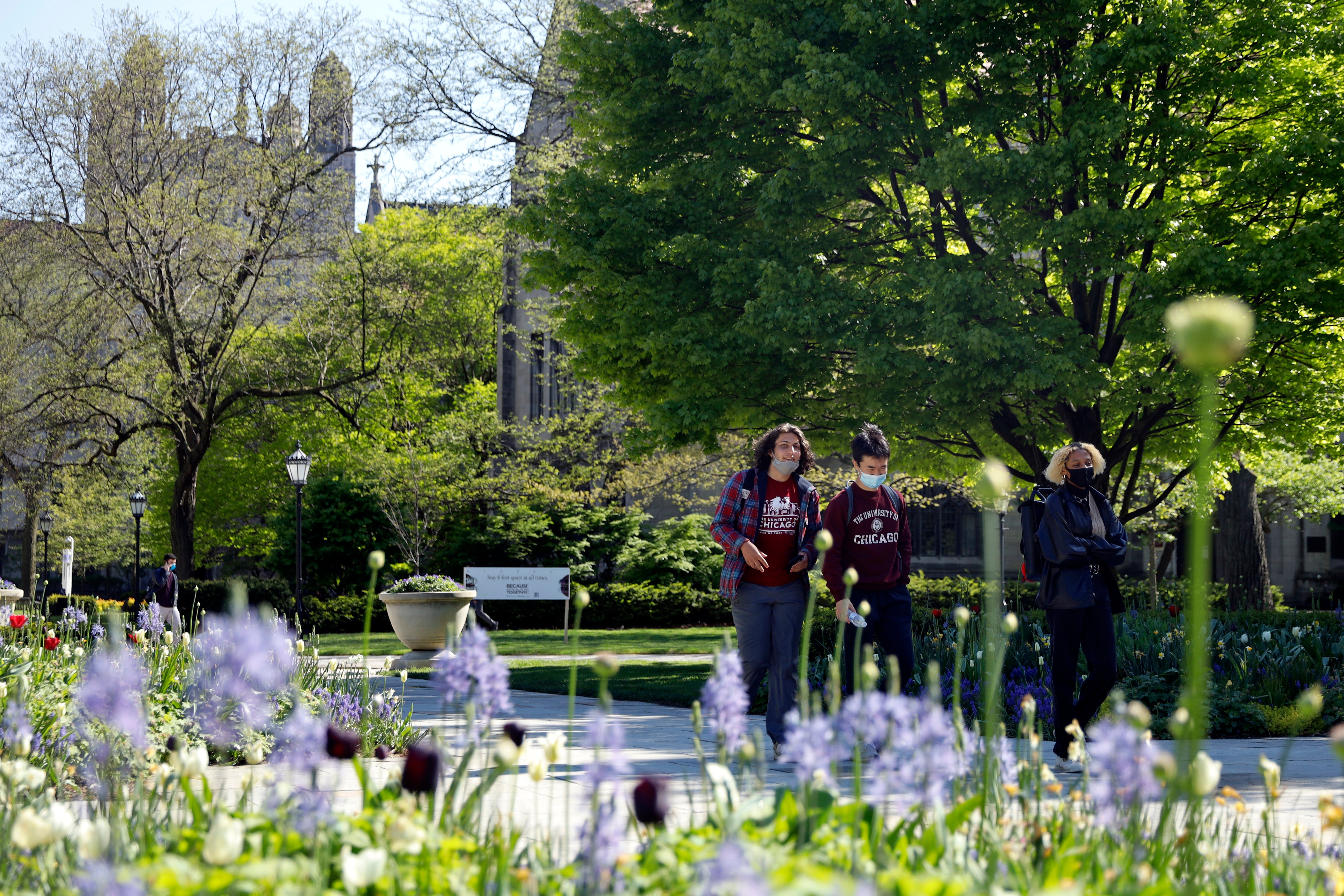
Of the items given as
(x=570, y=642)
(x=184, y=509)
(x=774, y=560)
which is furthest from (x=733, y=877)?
(x=184, y=509)

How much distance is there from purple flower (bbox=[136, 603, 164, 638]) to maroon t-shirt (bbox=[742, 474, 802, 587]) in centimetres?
446

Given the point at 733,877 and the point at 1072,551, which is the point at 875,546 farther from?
the point at 733,877

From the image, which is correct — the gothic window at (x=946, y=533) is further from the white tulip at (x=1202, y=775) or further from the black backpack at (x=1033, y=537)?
the white tulip at (x=1202, y=775)

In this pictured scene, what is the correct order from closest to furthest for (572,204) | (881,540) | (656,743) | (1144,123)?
(881,540), (656,743), (1144,123), (572,204)

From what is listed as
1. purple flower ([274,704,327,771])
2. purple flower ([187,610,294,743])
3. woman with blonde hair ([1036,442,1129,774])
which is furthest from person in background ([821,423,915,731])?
purple flower ([274,704,327,771])

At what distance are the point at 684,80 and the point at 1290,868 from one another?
1244 centimetres

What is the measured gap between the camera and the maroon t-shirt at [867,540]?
653 centimetres

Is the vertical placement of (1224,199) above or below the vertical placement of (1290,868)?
above

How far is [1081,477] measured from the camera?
646 centimetres

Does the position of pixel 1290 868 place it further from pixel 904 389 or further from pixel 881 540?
pixel 904 389

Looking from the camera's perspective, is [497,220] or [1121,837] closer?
[1121,837]

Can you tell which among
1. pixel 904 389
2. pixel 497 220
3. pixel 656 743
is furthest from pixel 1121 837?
pixel 497 220

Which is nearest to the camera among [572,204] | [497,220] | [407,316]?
[572,204]

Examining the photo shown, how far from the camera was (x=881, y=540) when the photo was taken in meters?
6.55
